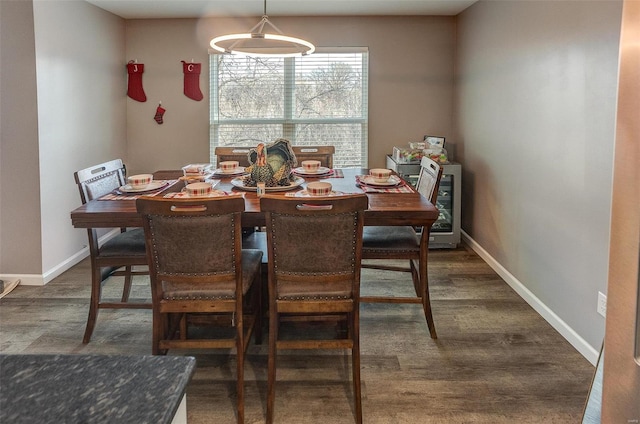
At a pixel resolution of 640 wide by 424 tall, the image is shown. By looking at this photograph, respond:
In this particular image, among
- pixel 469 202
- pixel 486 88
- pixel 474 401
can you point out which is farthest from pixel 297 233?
pixel 469 202

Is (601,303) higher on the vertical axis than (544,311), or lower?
higher

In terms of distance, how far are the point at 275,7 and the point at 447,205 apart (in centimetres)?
244

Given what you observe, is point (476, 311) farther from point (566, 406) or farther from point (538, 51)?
point (538, 51)

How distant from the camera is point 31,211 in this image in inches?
144

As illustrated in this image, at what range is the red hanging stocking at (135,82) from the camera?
16.6 ft

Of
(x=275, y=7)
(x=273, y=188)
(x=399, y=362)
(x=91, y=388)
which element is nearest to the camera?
(x=91, y=388)

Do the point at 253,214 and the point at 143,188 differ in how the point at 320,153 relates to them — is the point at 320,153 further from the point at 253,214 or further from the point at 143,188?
the point at 253,214

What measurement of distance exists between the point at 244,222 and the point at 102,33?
326cm

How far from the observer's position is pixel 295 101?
205 inches

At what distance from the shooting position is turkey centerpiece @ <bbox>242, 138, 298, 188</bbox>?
2.83 meters

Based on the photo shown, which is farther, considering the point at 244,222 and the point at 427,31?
A: the point at 427,31

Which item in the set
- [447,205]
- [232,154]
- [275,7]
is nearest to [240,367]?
[232,154]

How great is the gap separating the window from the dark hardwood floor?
2.16 meters

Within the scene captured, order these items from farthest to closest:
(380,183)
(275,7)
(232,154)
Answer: (275,7), (232,154), (380,183)
